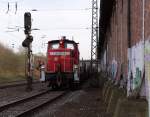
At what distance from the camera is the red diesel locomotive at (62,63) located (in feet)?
99.8

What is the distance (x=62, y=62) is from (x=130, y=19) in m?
17.8

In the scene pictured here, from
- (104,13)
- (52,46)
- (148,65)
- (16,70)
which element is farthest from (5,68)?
(148,65)

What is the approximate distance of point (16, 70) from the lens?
8588 centimetres

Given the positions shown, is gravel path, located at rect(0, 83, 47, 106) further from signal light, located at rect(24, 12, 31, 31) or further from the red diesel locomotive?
signal light, located at rect(24, 12, 31, 31)

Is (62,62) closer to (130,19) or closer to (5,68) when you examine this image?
(130,19)

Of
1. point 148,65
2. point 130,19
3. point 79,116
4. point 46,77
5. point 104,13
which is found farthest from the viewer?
point 46,77

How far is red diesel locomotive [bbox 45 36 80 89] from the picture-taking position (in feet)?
99.8

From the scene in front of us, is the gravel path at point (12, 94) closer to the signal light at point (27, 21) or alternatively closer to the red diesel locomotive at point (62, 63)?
the red diesel locomotive at point (62, 63)

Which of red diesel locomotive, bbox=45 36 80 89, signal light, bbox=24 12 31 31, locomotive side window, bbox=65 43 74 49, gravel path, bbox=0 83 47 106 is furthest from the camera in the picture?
locomotive side window, bbox=65 43 74 49

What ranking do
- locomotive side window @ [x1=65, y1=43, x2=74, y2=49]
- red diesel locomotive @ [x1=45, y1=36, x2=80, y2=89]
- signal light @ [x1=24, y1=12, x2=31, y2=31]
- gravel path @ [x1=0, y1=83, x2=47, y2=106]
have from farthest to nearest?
locomotive side window @ [x1=65, y1=43, x2=74, y2=49] → red diesel locomotive @ [x1=45, y1=36, x2=80, y2=89] → signal light @ [x1=24, y1=12, x2=31, y2=31] → gravel path @ [x1=0, y1=83, x2=47, y2=106]

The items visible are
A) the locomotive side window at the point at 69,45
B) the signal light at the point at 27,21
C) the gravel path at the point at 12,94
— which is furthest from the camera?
the locomotive side window at the point at 69,45

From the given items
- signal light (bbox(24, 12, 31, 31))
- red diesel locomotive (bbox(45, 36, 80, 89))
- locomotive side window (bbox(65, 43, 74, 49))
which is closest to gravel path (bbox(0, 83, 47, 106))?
red diesel locomotive (bbox(45, 36, 80, 89))

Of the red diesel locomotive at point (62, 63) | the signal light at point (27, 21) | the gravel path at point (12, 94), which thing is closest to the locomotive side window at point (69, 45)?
the red diesel locomotive at point (62, 63)

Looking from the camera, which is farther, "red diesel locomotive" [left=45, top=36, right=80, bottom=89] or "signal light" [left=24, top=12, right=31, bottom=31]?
"red diesel locomotive" [left=45, top=36, right=80, bottom=89]
